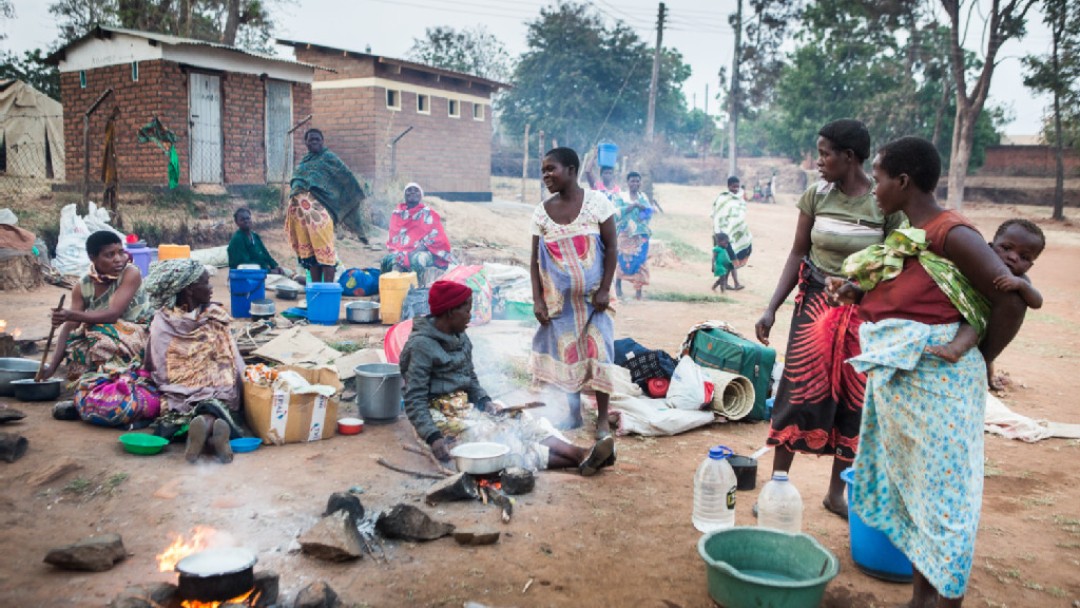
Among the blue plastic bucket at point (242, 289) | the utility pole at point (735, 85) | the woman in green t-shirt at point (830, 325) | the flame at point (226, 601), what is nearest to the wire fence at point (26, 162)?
the blue plastic bucket at point (242, 289)

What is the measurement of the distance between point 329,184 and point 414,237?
115cm

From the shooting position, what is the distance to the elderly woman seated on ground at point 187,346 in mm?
4637

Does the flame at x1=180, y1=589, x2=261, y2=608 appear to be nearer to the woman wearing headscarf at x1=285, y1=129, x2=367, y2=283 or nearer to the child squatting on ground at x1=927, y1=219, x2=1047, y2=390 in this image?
the child squatting on ground at x1=927, y1=219, x2=1047, y2=390

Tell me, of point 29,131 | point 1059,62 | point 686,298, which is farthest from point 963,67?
point 29,131

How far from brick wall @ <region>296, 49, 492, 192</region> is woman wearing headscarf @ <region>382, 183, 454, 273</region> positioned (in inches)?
417

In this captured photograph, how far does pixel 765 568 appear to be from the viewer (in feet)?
9.96

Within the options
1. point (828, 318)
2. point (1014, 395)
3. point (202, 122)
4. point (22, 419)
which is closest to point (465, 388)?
point (828, 318)

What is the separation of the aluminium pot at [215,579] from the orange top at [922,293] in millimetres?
2283

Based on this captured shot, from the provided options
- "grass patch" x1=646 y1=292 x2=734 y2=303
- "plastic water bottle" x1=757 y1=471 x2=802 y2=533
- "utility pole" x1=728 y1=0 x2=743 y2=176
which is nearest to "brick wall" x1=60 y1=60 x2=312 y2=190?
"grass patch" x1=646 y1=292 x2=734 y2=303

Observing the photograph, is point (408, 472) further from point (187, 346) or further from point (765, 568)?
point (765, 568)

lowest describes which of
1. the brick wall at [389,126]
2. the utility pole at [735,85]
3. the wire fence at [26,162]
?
the wire fence at [26,162]

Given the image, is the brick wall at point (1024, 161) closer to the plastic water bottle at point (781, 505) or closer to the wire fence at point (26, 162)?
the plastic water bottle at point (781, 505)

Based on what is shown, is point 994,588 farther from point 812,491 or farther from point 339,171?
point 339,171

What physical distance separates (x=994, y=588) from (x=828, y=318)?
1.21m
